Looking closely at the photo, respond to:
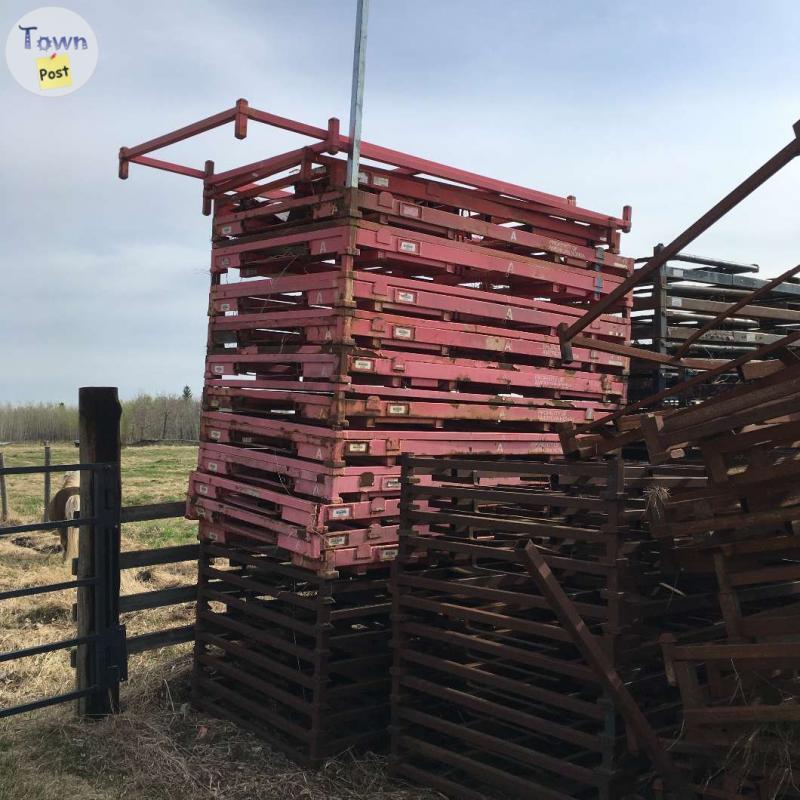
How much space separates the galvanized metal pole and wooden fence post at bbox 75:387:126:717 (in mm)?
2957

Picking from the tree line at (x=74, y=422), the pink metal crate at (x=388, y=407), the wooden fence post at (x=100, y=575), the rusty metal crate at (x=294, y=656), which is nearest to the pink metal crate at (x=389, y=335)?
the pink metal crate at (x=388, y=407)

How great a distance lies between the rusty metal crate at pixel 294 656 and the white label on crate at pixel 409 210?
2.73m

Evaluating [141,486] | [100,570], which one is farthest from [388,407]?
[141,486]

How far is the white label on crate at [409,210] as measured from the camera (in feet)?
21.0

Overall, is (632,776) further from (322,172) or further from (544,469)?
(322,172)

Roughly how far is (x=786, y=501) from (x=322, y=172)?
394 cm

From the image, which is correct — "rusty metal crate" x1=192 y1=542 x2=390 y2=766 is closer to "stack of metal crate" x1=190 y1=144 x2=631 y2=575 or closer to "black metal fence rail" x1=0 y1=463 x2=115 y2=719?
"stack of metal crate" x1=190 y1=144 x2=631 y2=575

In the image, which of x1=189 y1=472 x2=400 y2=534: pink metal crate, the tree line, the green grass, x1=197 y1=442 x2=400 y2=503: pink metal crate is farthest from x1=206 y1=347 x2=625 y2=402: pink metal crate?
the tree line

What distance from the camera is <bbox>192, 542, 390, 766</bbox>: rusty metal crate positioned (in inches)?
243

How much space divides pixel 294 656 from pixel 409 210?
3.57m

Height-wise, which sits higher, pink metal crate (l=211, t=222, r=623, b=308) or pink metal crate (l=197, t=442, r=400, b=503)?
pink metal crate (l=211, t=222, r=623, b=308)

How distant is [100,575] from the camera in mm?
6961

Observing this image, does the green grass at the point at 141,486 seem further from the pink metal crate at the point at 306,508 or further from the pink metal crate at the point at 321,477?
the pink metal crate at the point at 321,477

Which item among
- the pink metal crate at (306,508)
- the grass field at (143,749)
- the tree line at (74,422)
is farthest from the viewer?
the tree line at (74,422)
